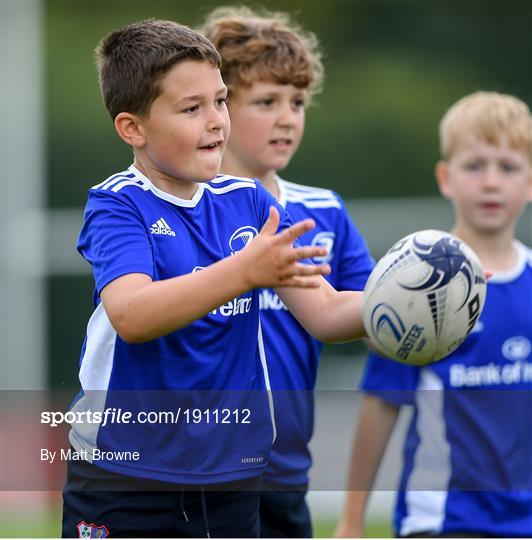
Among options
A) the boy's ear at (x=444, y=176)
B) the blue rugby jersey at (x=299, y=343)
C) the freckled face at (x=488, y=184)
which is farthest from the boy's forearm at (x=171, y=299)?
the boy's ear at (x=444, y=176)

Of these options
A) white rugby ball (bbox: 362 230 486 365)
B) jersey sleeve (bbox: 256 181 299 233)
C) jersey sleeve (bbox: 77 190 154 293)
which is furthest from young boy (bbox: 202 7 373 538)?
jersey sleeve (bbox: 77 190 154 293)

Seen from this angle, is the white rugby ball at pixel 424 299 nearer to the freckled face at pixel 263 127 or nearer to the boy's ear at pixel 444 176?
the freckled face at pixel 263 127

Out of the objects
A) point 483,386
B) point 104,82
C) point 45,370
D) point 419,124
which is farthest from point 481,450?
point 419,124

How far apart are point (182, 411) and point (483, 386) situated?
5.51 feet

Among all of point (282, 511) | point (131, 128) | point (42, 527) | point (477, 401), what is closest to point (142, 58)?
point (131, 128)

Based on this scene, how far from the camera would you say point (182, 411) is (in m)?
2.61

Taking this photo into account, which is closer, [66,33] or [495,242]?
[495,242]

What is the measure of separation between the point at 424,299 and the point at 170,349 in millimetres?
642

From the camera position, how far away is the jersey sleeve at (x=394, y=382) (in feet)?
12.9

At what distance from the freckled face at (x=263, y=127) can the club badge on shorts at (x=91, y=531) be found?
57.4 inches

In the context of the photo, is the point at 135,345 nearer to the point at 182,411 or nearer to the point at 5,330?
the point at 182,411

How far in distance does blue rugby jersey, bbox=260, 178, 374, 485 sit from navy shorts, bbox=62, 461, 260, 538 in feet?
2.54

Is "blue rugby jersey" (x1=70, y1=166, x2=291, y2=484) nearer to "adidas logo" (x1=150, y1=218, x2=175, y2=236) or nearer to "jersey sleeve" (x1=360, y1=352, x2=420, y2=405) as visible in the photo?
"adidas logo" (x1=150, y1=218, x2=175, y2=236)

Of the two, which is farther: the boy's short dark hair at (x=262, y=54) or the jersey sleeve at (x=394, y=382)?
the jersey sleeve at (x=394, y=382)
